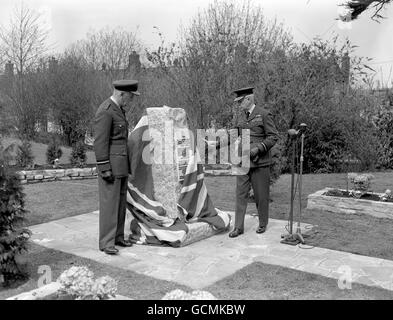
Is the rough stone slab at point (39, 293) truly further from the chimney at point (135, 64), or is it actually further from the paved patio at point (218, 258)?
the chimney at point (135, 64)

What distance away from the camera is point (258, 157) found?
21.4ft

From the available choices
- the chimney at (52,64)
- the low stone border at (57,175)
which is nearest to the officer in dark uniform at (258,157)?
the low stone border at (57,175)

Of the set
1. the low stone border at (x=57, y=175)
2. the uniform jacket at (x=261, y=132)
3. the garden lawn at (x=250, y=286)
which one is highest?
the uniform jacket at (x=261, y=132)

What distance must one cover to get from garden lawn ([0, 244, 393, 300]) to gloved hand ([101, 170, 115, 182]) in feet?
3.53

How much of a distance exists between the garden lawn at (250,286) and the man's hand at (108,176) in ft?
3.53

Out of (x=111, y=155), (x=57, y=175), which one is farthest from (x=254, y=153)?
(x=57, y=175)

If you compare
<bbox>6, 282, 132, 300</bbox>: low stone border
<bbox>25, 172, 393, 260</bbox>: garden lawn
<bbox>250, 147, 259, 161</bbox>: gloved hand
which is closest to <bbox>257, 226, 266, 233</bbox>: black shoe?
<bbox>25, 172, 393, 260</bbox>: garden lawn

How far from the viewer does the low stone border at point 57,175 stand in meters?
11.7

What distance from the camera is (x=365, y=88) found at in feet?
50.9

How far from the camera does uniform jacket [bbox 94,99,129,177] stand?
5703mm

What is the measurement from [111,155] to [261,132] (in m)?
2.23

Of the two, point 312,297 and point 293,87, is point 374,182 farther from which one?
point 312,297

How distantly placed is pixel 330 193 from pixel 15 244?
5847mm

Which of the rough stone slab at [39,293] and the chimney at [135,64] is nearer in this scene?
the rough stone slab at [39,293]
